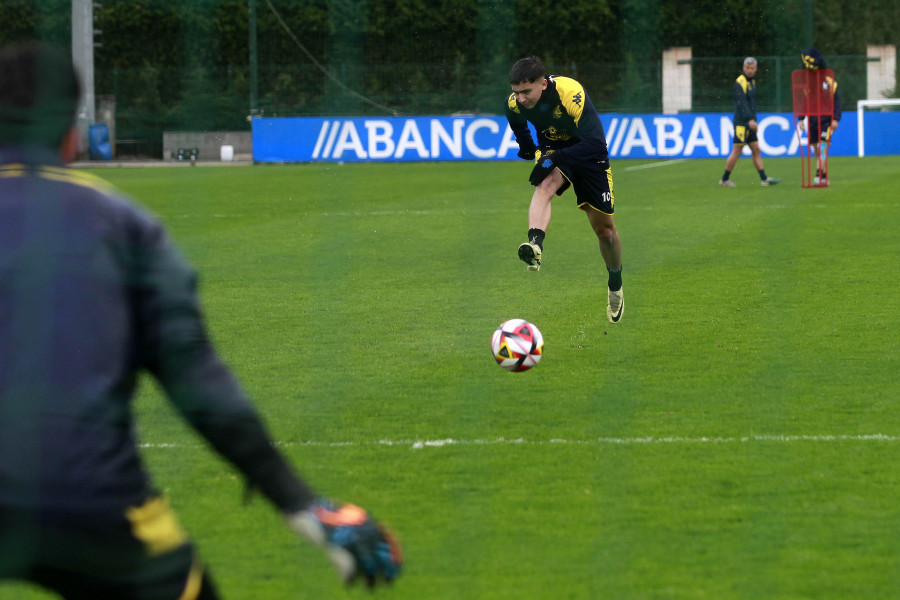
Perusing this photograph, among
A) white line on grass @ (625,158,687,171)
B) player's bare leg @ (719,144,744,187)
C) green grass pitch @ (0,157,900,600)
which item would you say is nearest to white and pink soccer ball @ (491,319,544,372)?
green grass pitch @ (0,157,900,600)

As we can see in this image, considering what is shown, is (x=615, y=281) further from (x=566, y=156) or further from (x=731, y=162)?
(x=731, y=162)

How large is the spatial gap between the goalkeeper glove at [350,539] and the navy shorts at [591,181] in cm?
600

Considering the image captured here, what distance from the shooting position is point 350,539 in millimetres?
1901

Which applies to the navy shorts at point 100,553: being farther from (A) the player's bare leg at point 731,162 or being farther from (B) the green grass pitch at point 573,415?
(A) the player's bare leg at point 731,162

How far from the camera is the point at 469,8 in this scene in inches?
1291

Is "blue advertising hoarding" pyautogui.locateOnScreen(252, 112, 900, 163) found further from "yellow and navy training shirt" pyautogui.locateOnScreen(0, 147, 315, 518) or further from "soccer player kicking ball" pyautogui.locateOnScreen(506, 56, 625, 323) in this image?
"yellow and navy training shirt" pyautogui.locateOnScreen(0, 147, 315, 518)

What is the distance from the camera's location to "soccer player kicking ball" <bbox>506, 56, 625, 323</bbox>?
25.3 ft

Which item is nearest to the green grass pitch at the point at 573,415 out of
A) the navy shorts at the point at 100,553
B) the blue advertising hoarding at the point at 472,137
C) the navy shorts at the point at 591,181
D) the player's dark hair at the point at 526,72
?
the navy shorts at the point at 591,181

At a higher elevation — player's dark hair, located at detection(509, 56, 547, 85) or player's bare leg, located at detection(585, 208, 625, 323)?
player's dark hair, located at detection(509, 56, 547, 85)

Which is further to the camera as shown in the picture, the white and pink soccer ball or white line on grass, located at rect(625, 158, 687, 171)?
white line on grass, located at rect(625, 158, 687, 171)

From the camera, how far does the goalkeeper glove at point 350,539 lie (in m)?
1.90

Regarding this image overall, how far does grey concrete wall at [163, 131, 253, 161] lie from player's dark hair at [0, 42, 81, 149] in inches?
1202

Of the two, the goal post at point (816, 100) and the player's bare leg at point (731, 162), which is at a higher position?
the goal post at point (816, 100)

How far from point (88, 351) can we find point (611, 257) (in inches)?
238
